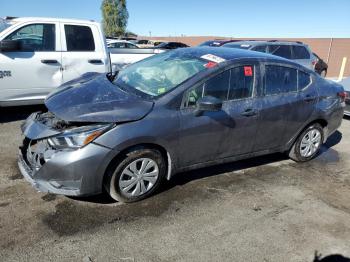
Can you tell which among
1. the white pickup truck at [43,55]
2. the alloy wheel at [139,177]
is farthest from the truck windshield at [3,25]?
the alloy wheel at [139,177]

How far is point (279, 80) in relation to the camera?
15.6ft

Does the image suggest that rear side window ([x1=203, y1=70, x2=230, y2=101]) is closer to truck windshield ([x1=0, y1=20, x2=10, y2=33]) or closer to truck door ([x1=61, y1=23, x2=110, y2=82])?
truck door ([x1=61, y1=23, x2=110, y2=82])

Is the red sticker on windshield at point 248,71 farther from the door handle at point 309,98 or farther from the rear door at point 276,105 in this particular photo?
the door handle at point 309,98

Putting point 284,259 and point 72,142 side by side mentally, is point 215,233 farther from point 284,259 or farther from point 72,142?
point 72,142

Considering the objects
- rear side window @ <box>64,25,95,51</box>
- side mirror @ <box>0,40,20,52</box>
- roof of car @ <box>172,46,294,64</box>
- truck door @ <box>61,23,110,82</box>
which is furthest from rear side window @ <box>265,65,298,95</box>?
side mirror @ <box>0,40,20,52</box>

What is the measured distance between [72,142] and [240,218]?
1.90 meters

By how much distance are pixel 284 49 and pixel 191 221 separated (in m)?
8.68

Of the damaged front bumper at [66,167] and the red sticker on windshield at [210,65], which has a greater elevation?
the red sticker on windshield at [210,65]

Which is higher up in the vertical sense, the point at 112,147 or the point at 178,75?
the point at 178,75

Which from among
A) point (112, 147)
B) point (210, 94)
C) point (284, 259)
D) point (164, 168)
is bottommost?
point (284, 259)

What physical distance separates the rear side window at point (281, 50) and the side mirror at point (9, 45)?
23.2ft

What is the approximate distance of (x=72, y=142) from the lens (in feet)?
11.3

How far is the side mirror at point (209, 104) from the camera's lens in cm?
383

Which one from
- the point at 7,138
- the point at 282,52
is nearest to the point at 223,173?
the point at 7,138
